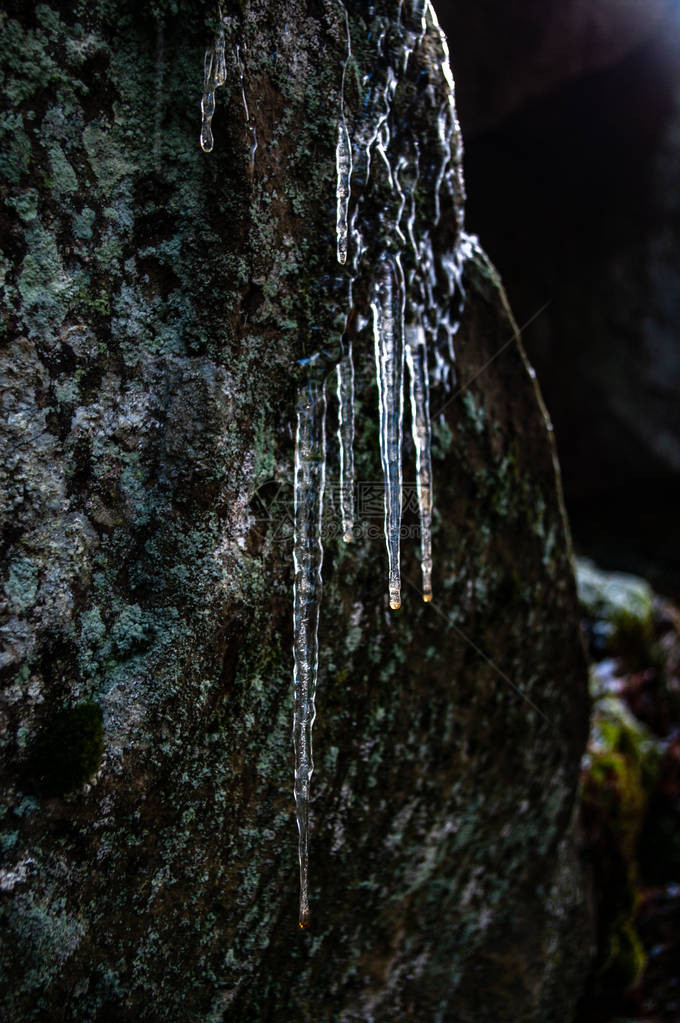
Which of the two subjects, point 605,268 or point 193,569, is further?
point 605,268

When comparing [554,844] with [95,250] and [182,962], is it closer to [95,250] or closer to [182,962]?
[182,962]

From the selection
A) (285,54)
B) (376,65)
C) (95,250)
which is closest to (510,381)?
(376,65)

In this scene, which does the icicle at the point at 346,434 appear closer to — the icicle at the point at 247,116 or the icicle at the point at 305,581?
the icicle at the point at 305,581

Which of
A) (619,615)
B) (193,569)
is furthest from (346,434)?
(619,615)

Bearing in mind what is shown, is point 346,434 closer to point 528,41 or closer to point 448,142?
point 448,142

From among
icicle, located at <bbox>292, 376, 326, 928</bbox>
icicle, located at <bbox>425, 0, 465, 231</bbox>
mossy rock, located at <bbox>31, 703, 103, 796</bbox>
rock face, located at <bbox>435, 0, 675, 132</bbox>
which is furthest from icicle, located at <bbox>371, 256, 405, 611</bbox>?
rock face, located at <bbox>435, 0, 675, 132</bbox>

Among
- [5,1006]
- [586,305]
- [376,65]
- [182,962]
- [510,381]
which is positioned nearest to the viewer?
[5,1006]

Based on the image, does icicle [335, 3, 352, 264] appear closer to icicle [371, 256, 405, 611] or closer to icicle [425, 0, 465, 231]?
icicle [371, 256, 405, 611]
